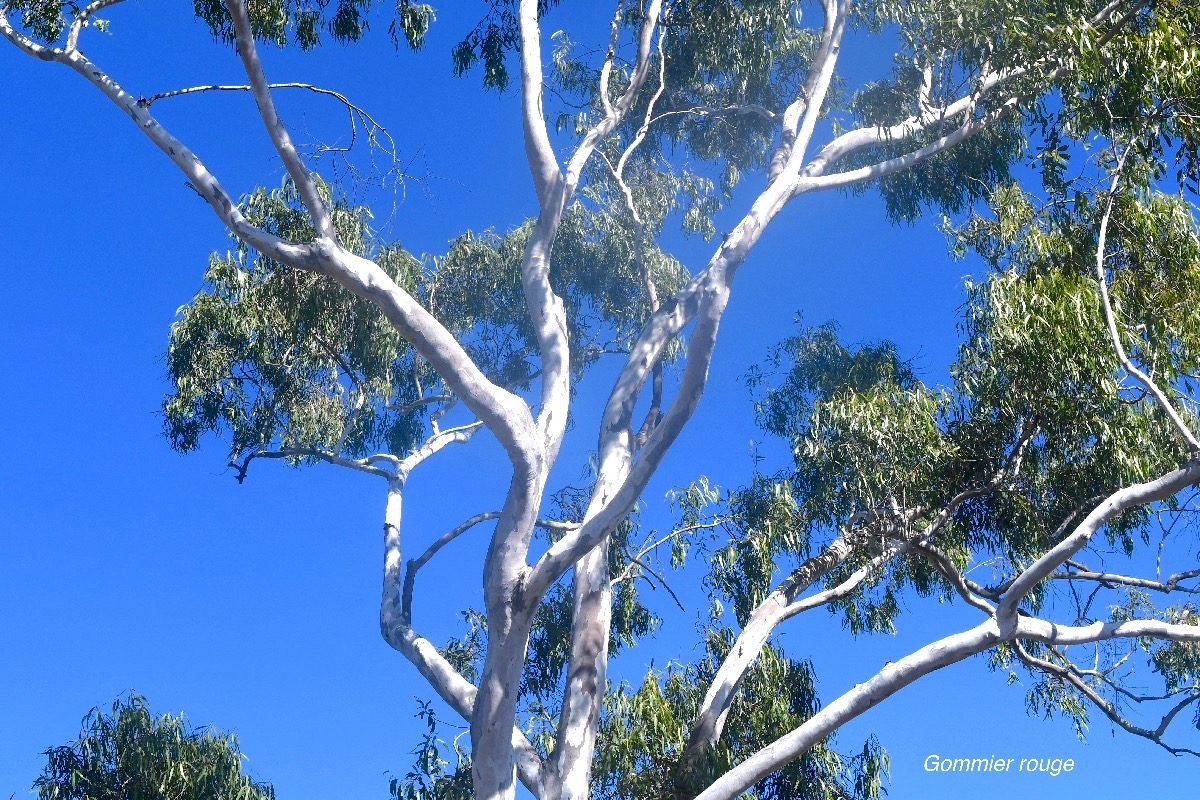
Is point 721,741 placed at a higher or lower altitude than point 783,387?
lower

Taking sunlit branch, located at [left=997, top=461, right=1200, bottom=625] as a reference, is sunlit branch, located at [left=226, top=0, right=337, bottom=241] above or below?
above

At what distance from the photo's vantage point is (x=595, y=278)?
10570 millimetres

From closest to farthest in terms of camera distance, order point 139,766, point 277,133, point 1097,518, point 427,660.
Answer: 1. point 1097,518
2. point 277,133
3. point 427,660
4. point 139,766

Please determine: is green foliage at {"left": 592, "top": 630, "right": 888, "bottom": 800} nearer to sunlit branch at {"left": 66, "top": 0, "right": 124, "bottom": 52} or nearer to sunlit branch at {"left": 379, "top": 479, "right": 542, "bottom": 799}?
sunlit branch at {"left": 379, "top": 479, "right": 542, "bottom": 799}

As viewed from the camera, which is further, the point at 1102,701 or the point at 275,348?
the point at 275,348

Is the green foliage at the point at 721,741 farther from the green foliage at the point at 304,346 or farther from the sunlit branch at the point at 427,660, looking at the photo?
the green foliage at the point at 304,346

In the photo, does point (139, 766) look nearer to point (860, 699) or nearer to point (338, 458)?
point (338, 458)

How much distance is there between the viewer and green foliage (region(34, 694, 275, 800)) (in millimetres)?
8227

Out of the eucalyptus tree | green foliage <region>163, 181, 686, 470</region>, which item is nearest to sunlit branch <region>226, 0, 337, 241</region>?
the eucalyptus tree

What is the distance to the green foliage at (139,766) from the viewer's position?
8227 mm

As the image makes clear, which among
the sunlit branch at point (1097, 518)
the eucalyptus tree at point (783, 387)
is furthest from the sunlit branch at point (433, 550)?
the sunlit branch at point (1097, 518)

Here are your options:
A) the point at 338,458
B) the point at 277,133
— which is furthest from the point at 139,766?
the point at 277,133

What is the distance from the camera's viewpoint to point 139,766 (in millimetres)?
8219

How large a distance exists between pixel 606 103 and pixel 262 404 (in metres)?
3.45
